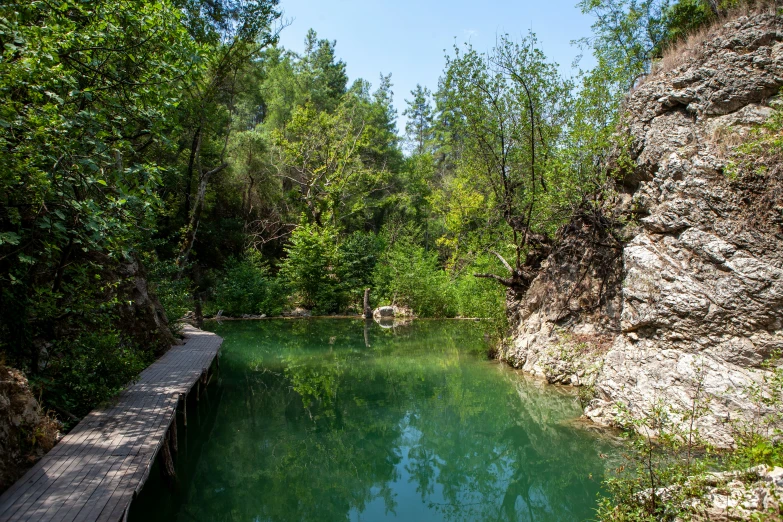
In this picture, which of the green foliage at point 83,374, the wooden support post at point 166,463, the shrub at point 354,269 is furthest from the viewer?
the shrub at point 354,269

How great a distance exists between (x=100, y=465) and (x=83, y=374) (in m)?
2.24

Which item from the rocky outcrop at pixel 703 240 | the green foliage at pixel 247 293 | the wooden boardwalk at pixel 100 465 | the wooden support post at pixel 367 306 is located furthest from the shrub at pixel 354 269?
the wooden boardwalk at pixel 100 465

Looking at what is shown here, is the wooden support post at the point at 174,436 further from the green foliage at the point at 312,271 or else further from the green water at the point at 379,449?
the green foliage at the point at 312,271

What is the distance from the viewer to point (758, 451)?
4.39 m

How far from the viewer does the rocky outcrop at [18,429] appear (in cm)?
446

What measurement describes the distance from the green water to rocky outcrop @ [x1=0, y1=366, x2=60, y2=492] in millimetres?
1253

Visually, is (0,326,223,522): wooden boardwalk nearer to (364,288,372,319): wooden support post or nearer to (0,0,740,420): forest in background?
(0,0,740,420): forest in background

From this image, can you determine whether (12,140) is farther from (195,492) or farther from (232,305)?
(232,305)

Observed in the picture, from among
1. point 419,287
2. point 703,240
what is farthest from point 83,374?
point 419,287

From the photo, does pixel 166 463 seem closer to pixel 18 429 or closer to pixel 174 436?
pixel 174 436

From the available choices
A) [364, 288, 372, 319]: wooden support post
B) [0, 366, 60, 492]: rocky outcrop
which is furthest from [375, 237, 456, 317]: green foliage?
[0, 366, 60, 492]: rocky outcrop

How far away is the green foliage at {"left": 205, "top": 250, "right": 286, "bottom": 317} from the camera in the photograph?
76.1 feet

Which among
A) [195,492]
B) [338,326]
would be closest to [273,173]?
[338,326]

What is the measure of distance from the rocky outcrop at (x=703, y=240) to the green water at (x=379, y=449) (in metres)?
1.31
